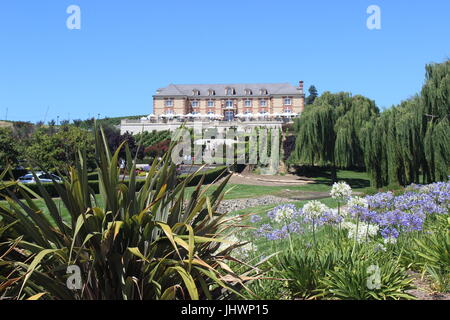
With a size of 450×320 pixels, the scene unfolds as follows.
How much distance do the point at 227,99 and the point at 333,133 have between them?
49.5 metres

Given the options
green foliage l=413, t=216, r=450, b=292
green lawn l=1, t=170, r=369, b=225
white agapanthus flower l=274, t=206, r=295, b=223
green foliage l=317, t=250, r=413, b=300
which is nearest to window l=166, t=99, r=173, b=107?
green lawn l=1, t=170, r=369, b=225

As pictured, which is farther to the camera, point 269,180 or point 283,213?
point 269,180

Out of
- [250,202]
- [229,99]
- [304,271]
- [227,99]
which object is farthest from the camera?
[227,99]

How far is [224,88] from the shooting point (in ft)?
261

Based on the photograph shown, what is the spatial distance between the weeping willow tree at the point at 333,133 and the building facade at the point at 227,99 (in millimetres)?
43625

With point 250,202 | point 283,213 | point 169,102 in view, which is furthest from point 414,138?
point 169,102

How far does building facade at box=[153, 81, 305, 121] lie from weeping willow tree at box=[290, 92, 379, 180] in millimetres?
43625

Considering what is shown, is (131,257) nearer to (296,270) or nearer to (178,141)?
(178,141)

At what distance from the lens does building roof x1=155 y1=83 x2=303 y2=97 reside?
76.6 meters

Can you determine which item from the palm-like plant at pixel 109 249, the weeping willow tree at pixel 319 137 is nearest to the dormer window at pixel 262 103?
the weeping willow tree at pixel 319 137

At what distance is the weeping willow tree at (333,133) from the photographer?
28891mm

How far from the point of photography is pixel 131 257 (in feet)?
10.1

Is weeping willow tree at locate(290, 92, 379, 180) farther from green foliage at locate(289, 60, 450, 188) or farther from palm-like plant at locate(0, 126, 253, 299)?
palm-like plant at locate(0, 126, 253, 299)

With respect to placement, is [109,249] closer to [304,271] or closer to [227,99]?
[304,271]
